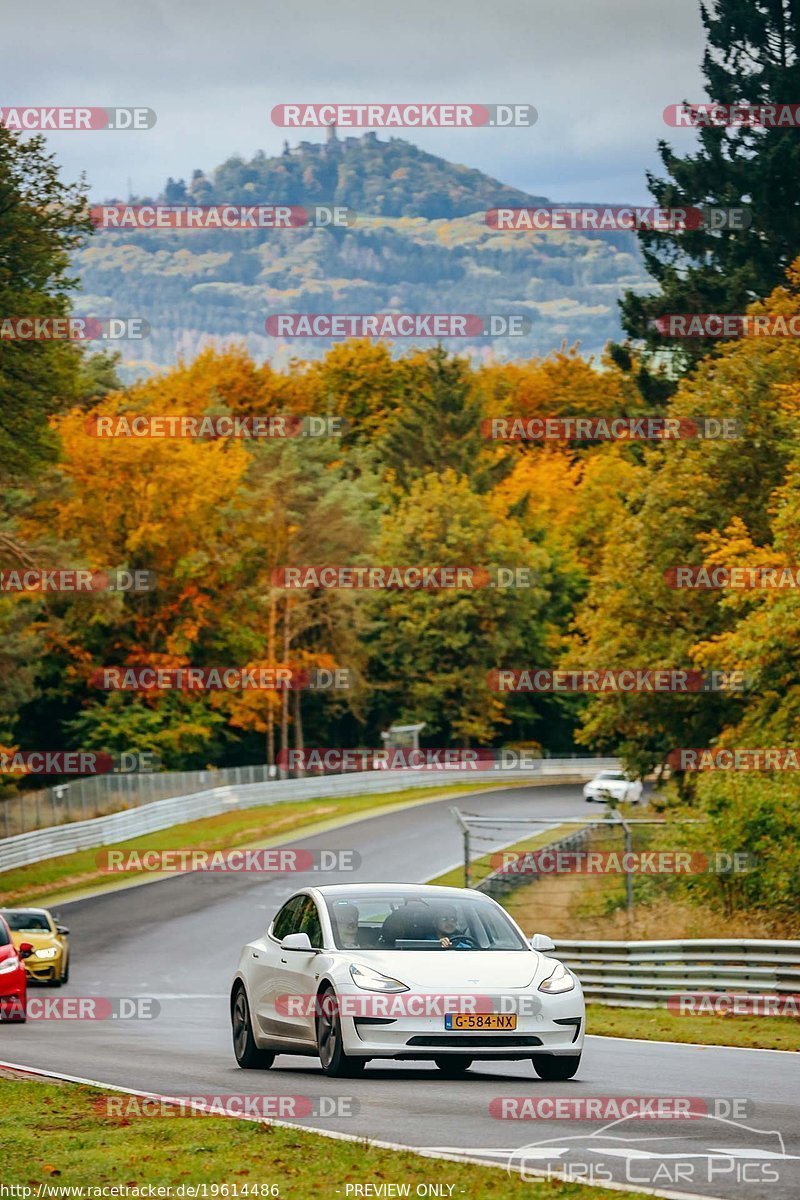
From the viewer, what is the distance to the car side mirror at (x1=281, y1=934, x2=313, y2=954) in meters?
14.4

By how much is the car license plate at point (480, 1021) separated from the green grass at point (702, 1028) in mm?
5184

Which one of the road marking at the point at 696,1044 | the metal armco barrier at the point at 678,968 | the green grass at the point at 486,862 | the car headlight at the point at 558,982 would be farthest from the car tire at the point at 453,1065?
the green grass at the point at 486,862

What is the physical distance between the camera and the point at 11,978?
70.6ft

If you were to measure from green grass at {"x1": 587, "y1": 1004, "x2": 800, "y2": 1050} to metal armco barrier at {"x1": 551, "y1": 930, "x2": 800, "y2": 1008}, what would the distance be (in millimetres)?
383

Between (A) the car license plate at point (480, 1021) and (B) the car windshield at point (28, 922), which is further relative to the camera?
(B) the car windshield at point (28, 922)

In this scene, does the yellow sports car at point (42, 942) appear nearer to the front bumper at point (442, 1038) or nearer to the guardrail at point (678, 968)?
the guardrail at point (678, 968)

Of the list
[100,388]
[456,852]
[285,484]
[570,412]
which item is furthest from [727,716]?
[570,412]

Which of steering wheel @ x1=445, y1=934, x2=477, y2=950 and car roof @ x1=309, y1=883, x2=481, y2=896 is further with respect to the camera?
car roof @ x1=309, y1=883, x2=481, y2=896

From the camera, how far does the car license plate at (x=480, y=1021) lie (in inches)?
539

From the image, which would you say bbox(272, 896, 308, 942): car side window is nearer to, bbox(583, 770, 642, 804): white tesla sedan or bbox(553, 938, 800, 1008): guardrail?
bbox(553, 938, 800, 1008): guardrail

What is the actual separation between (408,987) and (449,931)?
3.17 ft

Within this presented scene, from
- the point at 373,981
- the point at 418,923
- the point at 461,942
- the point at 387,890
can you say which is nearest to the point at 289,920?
the point at 387,890

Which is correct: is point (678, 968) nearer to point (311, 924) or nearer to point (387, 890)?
point (387, 890)

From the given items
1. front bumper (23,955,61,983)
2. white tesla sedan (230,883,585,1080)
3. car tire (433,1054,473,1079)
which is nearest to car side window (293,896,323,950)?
white tesla sedan (230,883,585,1080)
